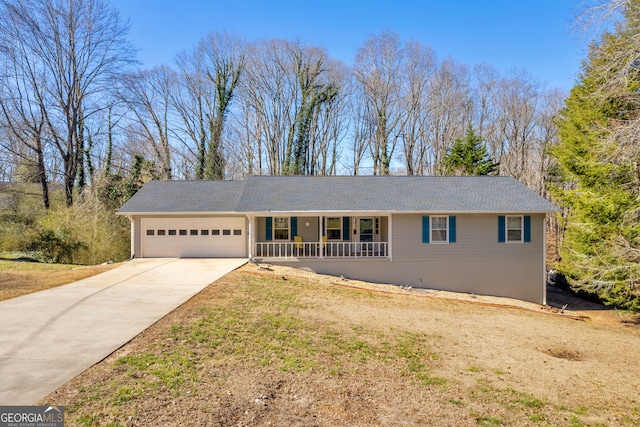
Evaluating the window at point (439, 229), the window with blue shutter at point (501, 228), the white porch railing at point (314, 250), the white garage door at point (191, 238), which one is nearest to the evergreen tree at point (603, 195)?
the window with blue shutter at point (501, 228)

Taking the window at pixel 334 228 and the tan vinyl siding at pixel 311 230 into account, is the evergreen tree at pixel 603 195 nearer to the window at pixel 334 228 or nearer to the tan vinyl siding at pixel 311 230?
the window at pixel 334 228

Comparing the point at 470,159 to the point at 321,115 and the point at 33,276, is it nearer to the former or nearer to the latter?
the point at 321,115

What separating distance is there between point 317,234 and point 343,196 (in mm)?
2138

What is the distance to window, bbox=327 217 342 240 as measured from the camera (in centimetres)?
1631

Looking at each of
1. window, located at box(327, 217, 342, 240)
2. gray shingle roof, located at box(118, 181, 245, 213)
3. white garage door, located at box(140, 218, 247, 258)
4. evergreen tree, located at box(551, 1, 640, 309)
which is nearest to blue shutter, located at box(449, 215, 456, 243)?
evergreen tree, located at box(551, 1, 640, 309)

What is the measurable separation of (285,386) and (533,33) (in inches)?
736

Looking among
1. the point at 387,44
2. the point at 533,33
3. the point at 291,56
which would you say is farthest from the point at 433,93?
the point at 533,33

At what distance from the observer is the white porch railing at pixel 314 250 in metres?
14.6

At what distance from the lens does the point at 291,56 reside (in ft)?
100

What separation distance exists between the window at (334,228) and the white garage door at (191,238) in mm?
3778

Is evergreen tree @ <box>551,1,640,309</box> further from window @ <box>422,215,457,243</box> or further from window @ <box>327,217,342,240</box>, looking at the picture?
window @ <box>327,217,342,240</box>

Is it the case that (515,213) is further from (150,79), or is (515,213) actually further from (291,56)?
(150,79)

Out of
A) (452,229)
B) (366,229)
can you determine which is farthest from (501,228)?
(366,229)

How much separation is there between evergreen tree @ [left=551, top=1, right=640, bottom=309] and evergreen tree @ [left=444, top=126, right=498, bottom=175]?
10823mm
